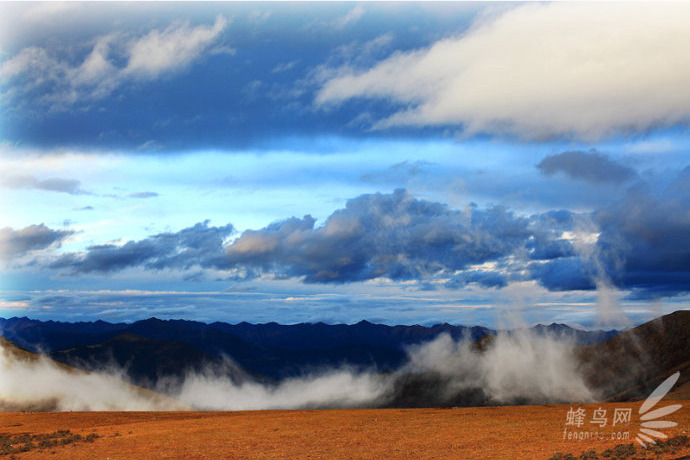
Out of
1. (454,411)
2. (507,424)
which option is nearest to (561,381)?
(454,411)

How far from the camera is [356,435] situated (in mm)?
43688

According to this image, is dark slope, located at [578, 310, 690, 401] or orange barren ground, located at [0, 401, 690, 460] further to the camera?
dark slope, located at [578, 310, 690, 401]

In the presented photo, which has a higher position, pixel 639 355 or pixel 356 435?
pixel 356 435

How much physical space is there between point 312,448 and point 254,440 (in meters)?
5.78

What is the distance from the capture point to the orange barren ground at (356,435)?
37.1 m

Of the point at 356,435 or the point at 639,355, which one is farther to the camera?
the point at 639,355

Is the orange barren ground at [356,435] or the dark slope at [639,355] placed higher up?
the orange barren ground at [356,435]

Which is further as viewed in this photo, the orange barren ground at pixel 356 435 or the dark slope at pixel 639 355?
the dark slope at pixel 639 355

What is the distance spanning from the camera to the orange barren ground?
37094 mm

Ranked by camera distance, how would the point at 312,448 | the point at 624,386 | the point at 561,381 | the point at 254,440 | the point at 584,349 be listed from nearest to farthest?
A: the point at 312,448
the point at 254,440
the point at 624,386
the point at 561,381
the point at 584,349

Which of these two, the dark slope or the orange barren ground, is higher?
the orange barren ground

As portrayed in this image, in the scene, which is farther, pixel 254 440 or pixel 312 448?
pixel 254 440

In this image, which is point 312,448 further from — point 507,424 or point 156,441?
point 507,424

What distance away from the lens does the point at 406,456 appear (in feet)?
119
